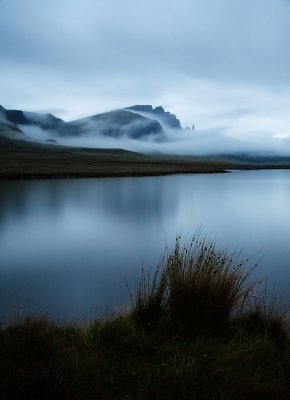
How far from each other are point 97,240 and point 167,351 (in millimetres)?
14135

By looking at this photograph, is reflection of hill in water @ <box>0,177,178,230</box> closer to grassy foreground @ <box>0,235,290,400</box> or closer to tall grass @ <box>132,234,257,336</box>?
tall grass @ <box>132,234,257,336</box>

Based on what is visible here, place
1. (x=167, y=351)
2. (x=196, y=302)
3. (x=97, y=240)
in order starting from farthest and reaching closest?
(x=97, y=240), (x=196, y=302), (x=167, y=351)

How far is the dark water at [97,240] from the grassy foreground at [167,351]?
2.69 m

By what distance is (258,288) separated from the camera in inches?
413

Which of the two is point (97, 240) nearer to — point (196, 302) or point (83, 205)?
point (196, 302)

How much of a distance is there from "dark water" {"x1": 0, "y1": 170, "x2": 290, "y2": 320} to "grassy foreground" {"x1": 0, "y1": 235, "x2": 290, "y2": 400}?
2693mm

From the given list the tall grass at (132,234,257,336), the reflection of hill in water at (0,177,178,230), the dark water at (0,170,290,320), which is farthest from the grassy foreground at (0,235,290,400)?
the reflection of hill in water at (0,177,178,230)

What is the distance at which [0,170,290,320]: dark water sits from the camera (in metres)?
10.5

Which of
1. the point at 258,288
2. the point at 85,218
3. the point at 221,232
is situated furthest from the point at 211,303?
the point at 85,218

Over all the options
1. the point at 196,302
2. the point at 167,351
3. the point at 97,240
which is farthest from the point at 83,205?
the point at 167,351

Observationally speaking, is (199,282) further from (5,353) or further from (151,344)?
(5,353)

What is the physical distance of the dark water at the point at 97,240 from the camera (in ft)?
34.5

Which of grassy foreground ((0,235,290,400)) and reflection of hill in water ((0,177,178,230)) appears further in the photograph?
reflection of hill in water ((0,177,178,230))

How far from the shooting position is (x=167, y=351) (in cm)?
528
